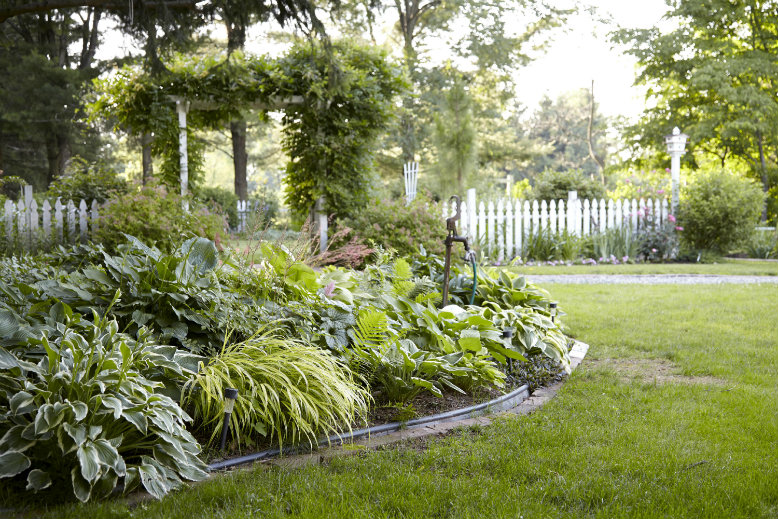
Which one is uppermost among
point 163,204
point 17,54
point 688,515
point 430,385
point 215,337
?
→ point 17,54

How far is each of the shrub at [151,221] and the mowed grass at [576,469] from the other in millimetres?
4499

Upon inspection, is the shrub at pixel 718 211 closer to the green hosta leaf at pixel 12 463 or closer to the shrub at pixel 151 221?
the shrub at pixel 151 221

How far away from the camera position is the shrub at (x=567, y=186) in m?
12.8

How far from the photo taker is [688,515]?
1923mm

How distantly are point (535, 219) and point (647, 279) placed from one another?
298 centimetres

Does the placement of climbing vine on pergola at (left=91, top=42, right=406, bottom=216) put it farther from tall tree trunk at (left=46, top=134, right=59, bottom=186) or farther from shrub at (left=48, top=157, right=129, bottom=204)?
tall tree trunk at (left=46, top=134, right=59, bottom=186)

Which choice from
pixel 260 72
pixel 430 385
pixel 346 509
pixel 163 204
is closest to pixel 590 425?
pixel 430 385

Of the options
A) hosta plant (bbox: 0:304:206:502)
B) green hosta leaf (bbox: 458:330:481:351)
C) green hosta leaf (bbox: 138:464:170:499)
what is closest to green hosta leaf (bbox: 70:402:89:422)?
hosta plant (bbox: 0:304:206:502)

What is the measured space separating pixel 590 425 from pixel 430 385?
2.38 ft

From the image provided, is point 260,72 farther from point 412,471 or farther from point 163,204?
point 412,471

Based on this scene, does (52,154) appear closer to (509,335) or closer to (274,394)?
(509,335)

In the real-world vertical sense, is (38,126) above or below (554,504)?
above

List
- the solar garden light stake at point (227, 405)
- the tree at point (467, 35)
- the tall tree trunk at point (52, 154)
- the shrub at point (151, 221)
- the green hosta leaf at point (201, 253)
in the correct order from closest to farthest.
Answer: the solar garden light stake at point (227, 405), the green hosta leaf at point (201, 253), the shrub at point (151, 221), the tall tree trunk at point (52, 154), the tree at point (467, 35)

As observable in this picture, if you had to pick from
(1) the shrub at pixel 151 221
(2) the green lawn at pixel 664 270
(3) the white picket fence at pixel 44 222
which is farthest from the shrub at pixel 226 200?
(2) the green lawn at pixel 664 270
